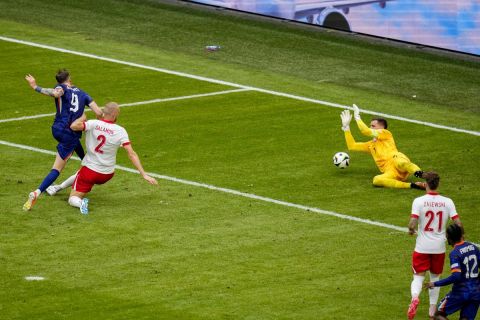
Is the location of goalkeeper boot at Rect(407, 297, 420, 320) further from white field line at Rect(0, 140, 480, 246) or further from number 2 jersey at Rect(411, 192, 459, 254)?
white field line at Rect(0, 140, 480, 246)

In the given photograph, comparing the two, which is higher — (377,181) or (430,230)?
(430,230)

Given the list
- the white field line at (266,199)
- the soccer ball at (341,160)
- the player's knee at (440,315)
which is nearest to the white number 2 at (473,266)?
the player's knee at (440,315)

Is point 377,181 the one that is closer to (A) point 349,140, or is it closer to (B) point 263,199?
(A) point 349,140

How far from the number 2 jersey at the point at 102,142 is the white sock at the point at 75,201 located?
1.82ft

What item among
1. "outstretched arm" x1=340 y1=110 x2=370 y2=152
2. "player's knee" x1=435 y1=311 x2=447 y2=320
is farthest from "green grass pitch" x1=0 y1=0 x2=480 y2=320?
"player's knee" x1=435 y1=311 x2=447 y2=320

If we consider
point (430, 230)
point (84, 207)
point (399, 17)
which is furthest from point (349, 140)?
point (399, 17)

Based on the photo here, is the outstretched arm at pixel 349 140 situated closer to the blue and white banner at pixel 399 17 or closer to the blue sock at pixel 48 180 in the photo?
the blue sock at pixel 48 180

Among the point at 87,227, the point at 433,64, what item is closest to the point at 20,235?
the point at 87,227

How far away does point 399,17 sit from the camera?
3269cm

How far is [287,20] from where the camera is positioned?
116 ft

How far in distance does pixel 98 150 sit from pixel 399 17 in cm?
1401

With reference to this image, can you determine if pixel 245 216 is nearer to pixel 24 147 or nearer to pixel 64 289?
pixel 64 289

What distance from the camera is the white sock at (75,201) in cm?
2077

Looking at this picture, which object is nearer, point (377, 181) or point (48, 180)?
point (48, 180)
